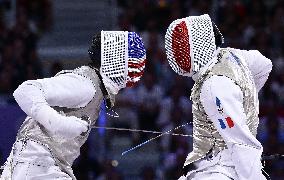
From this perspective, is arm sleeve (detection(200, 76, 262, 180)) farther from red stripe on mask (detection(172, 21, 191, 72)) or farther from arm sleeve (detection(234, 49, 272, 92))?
arm sleeve (detection(234, 49, 272, 92))

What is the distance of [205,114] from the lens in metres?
4.82

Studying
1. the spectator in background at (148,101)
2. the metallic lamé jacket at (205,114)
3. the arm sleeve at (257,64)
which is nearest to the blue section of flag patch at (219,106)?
the metallic lamé jacket at (205,114)

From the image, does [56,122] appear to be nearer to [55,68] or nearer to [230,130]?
[230,130]

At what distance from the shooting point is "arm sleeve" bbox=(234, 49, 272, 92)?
5.25 m

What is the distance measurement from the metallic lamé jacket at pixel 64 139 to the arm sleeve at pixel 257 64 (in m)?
0.93

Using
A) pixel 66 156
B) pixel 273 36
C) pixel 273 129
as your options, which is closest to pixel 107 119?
pixel 273 129

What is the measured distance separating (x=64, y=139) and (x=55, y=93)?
343 mm

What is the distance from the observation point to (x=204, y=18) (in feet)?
16.8

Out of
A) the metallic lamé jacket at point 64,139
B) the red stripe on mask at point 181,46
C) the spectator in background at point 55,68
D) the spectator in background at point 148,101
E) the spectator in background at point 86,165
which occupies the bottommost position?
the spectator in background at point 86,165

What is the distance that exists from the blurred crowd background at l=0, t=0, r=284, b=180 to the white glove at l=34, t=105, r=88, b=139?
2.70 metres

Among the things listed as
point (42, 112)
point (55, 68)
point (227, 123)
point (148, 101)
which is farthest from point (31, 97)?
point (55, 68)

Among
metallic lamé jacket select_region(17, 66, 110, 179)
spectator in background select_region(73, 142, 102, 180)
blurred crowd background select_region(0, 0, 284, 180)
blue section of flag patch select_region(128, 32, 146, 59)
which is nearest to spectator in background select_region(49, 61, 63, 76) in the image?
blurred crowd background select_region(0, 0, 284, 180)

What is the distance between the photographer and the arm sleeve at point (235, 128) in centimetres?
454

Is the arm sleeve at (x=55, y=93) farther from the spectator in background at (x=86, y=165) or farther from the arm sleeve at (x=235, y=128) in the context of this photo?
the spectator in background at (x=86, y=165)
